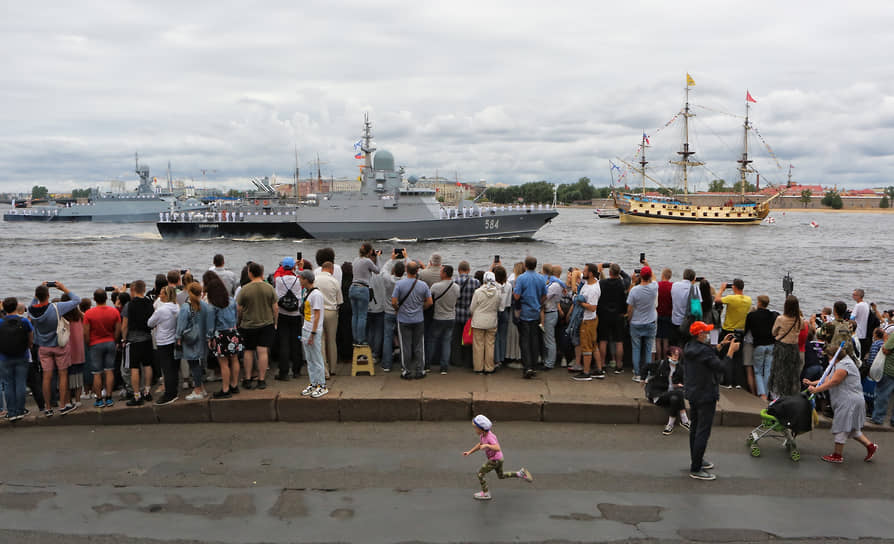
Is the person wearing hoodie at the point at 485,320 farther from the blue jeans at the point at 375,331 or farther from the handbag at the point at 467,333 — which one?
the blue jeans at the point at 375,331

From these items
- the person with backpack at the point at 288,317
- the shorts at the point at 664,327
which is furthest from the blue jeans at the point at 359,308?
the shorts at the point at 664,327

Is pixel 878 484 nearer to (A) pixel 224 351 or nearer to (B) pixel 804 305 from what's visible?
(A) pixel 224 351

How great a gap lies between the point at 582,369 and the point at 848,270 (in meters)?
34.6

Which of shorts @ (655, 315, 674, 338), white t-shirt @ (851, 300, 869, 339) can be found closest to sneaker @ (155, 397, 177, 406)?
shorts @ (655, 315, 674, 338)

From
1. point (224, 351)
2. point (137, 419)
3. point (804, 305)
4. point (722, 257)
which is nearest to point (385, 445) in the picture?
point (224, 351)

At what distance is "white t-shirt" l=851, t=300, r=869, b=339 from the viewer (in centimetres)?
894

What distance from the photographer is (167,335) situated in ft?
21.1

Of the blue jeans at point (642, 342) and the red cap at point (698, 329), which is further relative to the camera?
the blue jeans at point (642, 342)

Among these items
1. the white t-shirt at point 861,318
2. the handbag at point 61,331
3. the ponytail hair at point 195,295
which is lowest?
the white t-shirt at point 861,318

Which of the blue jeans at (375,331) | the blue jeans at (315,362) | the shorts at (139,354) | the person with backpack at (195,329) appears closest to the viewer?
the person with backpack at (195,329)

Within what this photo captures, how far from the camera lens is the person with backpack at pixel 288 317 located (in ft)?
24.1

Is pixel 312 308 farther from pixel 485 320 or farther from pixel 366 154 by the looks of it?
pixel 366 154

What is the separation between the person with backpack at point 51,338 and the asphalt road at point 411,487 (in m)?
0.44

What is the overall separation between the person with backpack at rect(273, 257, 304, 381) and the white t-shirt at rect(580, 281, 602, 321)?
146 inches
